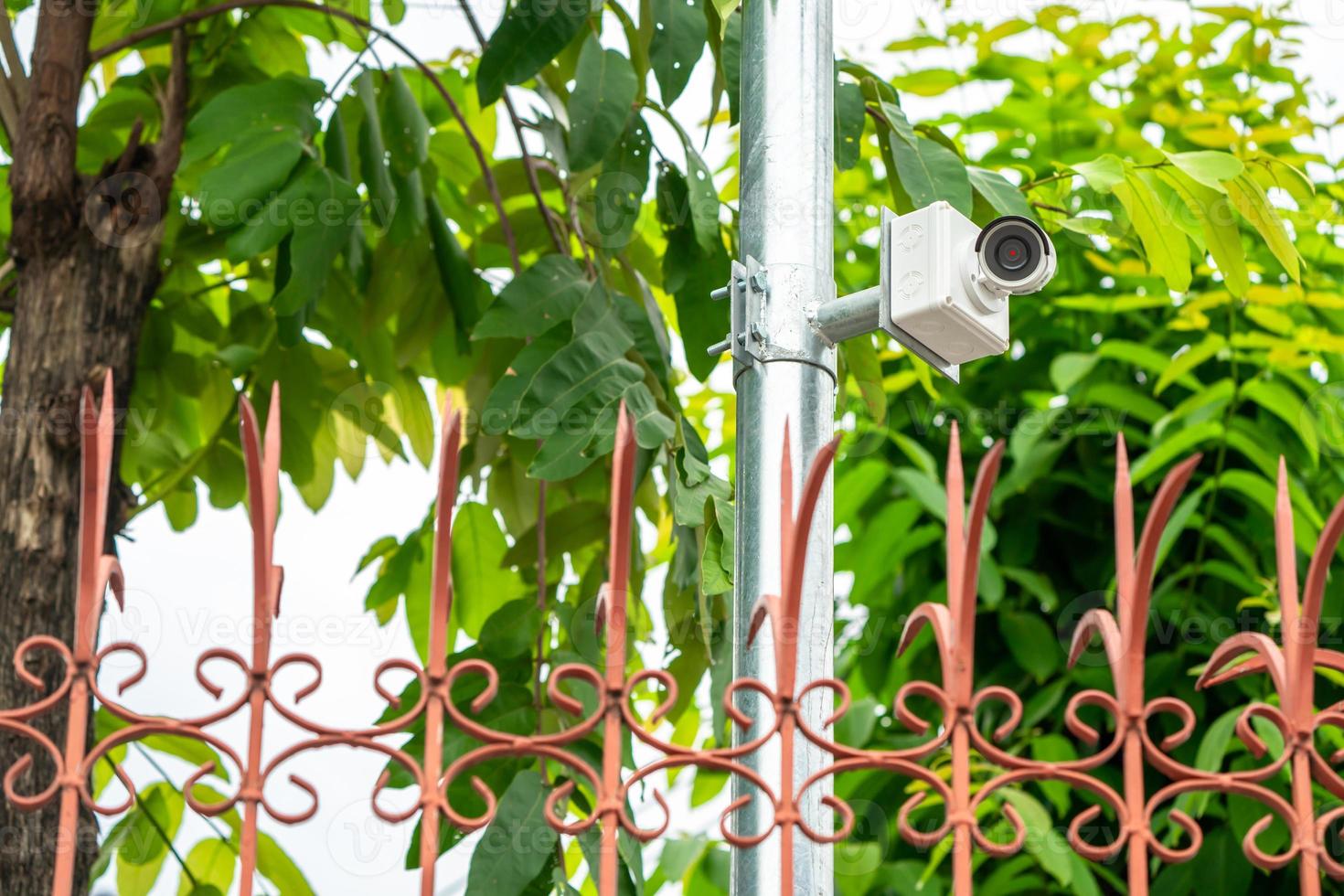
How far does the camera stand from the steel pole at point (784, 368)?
7.81 feet

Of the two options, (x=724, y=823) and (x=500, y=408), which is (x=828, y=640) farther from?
(x=500, y=408)

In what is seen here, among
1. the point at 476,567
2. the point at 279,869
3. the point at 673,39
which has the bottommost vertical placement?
the point at 279,869

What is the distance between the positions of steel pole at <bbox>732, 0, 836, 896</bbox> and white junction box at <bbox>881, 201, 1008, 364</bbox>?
134mm

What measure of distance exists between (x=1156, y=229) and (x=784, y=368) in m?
1.12

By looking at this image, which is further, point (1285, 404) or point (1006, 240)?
point (1285, 404)

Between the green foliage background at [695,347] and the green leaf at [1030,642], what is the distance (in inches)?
0.6

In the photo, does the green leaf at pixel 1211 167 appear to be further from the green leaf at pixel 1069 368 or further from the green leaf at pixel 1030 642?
the green leaf at pixel 1030 642

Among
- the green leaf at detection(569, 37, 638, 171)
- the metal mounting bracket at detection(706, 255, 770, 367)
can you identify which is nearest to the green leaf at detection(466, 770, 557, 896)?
the metal mounting bracket at detection(706, 255, 770, 367)

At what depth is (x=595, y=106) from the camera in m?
3.45

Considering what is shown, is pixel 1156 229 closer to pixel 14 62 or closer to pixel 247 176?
pixel 247 176

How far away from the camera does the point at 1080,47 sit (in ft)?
17.7

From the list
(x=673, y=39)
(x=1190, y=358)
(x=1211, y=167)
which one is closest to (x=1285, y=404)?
(x=1190, y=358)

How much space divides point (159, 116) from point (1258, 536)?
121 inches

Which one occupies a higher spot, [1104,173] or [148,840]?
[1104,173]
